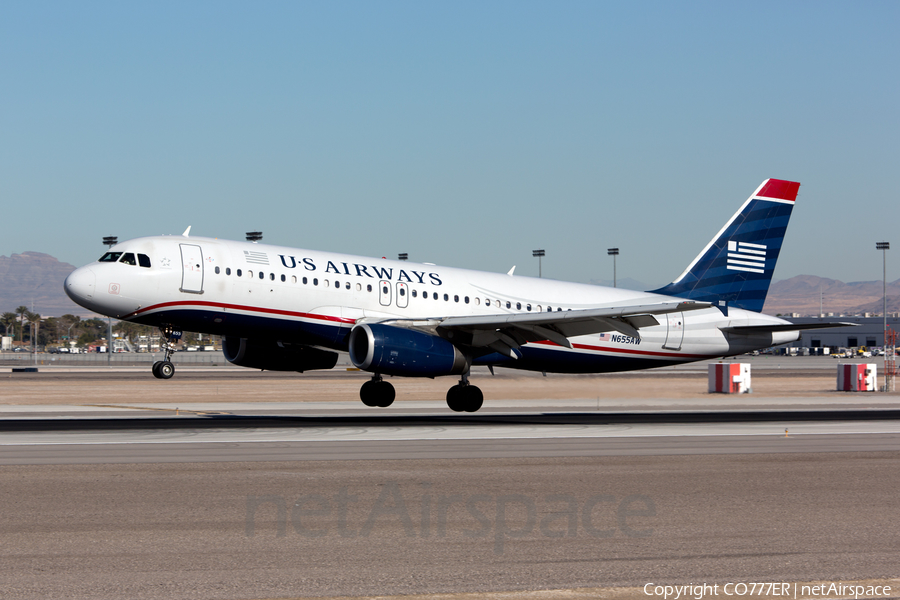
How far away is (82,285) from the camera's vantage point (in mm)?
30500

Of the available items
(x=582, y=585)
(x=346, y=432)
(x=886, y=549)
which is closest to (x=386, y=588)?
(x=582, y=585)

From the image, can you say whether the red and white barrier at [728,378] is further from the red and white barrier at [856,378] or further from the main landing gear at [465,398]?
the main landing gear at [465,398]

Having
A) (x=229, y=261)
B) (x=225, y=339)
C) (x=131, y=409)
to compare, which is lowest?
(x=131, y=409)

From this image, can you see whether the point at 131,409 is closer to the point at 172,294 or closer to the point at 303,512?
the point at 172,294

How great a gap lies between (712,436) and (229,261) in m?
17.0

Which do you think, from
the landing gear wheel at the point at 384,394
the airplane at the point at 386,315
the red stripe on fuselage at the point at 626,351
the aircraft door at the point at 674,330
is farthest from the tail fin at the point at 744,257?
the landing gear wheel at the point at 384,394

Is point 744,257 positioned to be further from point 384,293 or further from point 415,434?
point 415,434

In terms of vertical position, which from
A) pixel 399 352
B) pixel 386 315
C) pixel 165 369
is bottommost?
pixel 165 369

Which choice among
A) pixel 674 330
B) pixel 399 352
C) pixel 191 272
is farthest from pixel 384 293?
pixel 674 330

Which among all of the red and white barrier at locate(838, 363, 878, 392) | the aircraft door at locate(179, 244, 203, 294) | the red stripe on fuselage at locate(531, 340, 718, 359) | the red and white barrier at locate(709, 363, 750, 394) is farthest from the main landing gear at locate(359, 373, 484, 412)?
the red and white barrier at locate(838, 363, 878, 392)

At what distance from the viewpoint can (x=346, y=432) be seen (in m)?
25.8

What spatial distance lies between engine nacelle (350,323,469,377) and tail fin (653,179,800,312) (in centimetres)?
1447

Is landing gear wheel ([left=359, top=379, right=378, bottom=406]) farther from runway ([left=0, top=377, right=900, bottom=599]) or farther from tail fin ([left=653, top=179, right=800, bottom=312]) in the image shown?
tail fin ([left=653, top=179, right=800, bottom=312])

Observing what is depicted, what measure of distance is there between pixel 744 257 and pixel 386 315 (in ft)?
Answer: 58.2
